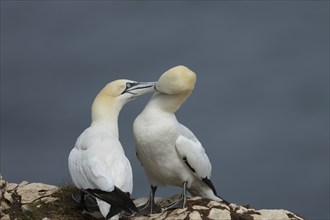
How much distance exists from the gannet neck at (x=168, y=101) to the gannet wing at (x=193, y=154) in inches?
13.9

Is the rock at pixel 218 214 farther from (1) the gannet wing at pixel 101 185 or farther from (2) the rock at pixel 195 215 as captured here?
(1) the gannet wing at pixel 101 185

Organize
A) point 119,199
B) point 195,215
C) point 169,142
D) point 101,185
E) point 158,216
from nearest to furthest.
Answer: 1. point 119,199
2. point 101,185
3. point 195,215
4. point 158,216
5. point 169,142

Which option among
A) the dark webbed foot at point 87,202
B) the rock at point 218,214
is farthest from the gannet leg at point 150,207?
the rock at point 218,214

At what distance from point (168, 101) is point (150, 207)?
155 centimetres

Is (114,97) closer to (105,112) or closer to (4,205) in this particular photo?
(105,112)

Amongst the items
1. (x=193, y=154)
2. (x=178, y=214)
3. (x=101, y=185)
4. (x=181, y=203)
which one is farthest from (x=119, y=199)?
(x=193, y=154)

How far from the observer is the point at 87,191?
14844 millimetres

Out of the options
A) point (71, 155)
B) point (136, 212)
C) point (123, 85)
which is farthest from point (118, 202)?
point (123, 85)

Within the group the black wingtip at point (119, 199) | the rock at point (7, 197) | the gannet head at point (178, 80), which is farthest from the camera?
the rock at point (7, 197)

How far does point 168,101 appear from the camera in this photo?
16000 mm

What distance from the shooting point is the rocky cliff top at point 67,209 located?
15.5m

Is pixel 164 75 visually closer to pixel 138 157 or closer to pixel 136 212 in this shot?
pixel 138 157

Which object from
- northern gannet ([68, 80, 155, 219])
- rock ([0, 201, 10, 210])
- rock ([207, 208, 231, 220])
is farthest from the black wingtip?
rock ([0, 201, 10, 210])

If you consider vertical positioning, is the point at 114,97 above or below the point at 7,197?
above
